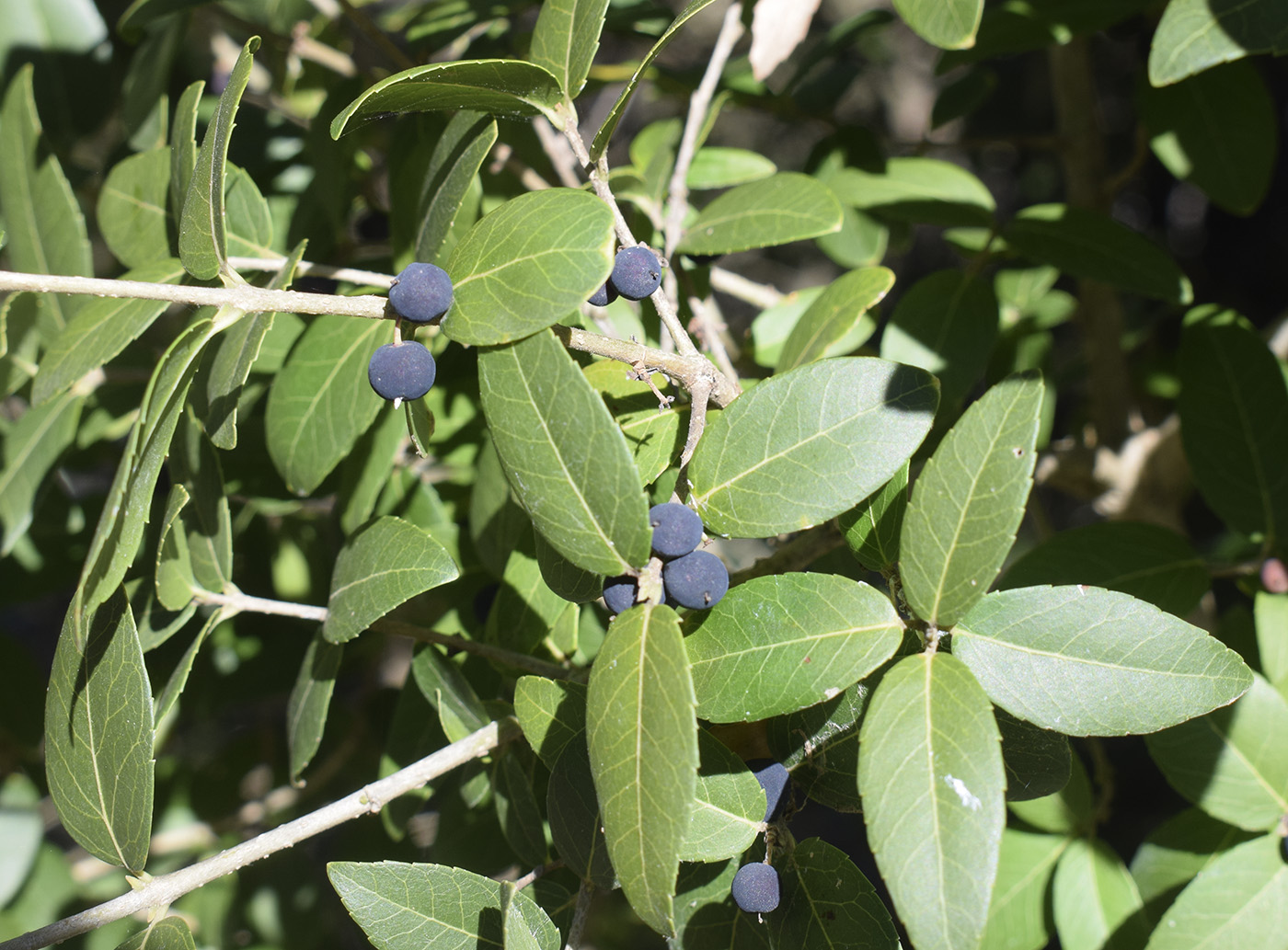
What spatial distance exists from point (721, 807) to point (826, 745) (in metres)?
0.11

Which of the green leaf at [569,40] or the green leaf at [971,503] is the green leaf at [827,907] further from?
the green leaf at [569,40]

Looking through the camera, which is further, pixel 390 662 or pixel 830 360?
pixel 390 662

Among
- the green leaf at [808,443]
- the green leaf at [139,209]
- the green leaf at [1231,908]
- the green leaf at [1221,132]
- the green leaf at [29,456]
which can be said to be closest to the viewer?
the green leaf at [808,443]

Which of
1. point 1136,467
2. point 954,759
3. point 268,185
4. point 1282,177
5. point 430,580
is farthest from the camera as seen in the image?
point 1282,177

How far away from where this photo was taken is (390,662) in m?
2.38

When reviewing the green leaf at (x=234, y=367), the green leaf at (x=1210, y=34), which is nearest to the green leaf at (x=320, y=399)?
the green leaf at (x=234, y=367)

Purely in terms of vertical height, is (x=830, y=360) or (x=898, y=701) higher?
(x=830, y=360)

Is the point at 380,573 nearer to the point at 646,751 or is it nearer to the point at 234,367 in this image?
the point at 234,367

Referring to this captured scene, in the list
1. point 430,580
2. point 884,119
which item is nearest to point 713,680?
point 430,580

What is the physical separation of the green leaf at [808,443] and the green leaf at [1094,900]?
0.72 m

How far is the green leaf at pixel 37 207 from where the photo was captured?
110 cm

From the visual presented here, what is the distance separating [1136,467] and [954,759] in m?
1.13

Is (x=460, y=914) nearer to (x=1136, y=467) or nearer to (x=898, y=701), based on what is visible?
(x=898, y=701)

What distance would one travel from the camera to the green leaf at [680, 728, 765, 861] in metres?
0.70
